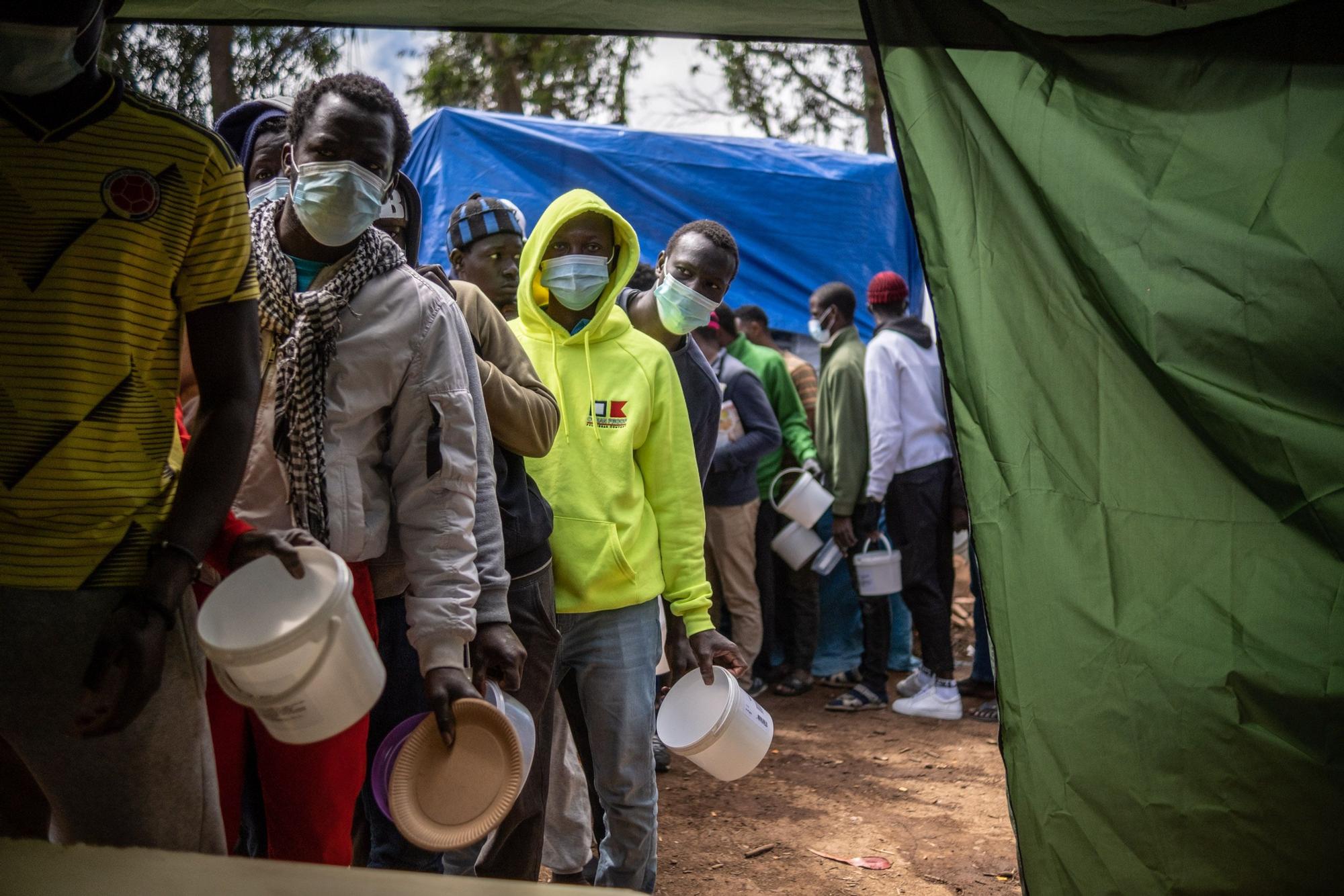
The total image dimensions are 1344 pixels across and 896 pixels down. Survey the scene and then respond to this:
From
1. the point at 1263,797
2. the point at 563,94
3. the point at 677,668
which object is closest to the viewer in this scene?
the point at 1263,797

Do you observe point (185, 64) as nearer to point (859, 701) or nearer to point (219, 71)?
point (219, 71)

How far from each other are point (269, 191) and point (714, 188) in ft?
20.2

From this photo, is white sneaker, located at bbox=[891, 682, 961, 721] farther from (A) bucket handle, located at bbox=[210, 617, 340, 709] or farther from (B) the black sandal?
(A) bucket handle, located at bbox=[210, 617, 340, 709]

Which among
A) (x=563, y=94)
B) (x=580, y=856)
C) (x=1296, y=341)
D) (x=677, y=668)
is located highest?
(x=563, y=94)

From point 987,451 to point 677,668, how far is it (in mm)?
1553

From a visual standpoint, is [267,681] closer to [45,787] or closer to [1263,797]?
[45,787]

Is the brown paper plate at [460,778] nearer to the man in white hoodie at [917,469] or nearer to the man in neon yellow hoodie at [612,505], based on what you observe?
the man in neon yellow hoodie at [612,505]

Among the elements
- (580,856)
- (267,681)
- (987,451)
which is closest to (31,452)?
(267,681)

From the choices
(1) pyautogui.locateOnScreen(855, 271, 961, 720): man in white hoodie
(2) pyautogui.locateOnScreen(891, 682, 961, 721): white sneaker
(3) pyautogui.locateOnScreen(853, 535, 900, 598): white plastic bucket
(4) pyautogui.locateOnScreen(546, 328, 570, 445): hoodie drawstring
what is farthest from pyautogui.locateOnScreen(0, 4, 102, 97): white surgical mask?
(2) pyautogui.locateOnScreen(891, 682, 961, 721): white sneaker

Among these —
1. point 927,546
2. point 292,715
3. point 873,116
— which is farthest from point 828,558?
point 873,116

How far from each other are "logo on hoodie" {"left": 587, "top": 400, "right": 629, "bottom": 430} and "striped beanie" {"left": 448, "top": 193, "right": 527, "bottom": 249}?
3.77ft

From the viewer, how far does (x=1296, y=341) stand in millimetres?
2035

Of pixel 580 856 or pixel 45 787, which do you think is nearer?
pixel 45 787

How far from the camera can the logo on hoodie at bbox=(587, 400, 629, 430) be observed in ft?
10.8
